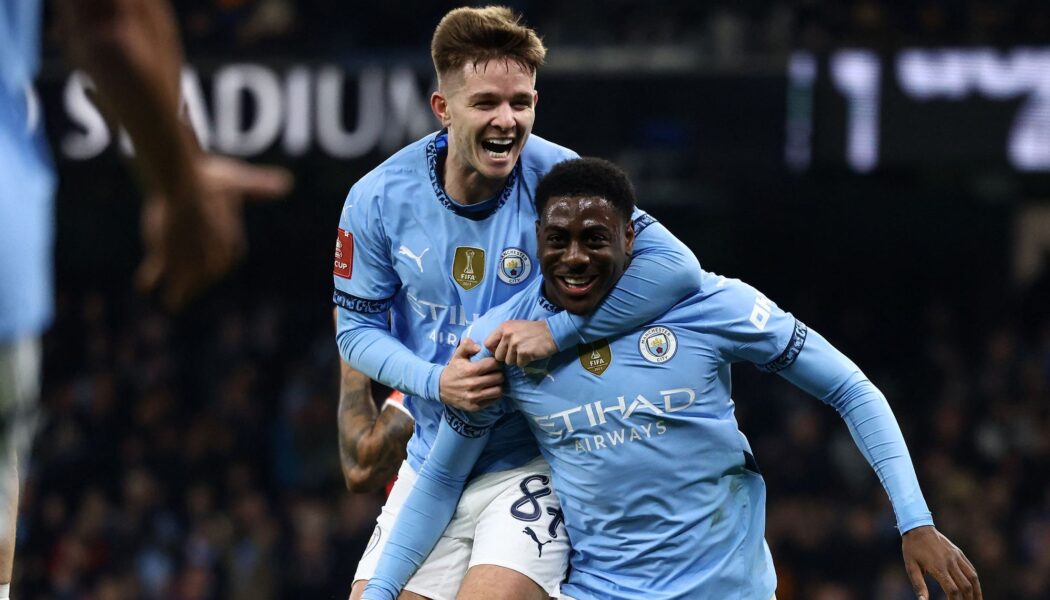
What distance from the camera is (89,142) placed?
10758 mm

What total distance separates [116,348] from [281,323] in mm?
1548

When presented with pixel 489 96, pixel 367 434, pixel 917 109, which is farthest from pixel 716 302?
pixel 917 109

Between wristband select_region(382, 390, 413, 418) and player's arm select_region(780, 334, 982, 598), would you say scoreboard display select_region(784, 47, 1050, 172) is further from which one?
player's arm select_region(780, 334, 982, 598)

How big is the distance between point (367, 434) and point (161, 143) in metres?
3.00

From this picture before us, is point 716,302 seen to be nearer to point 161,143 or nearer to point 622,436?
point 622,436

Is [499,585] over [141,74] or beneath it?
beneath

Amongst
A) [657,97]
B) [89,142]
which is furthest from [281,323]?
[657,97]

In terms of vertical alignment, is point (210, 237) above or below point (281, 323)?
above

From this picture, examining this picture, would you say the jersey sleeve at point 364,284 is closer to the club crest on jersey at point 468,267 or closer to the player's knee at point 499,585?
the club crest on jersey at point 468,267

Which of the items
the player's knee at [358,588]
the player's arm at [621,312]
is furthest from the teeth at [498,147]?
the player's knee at [358,588]

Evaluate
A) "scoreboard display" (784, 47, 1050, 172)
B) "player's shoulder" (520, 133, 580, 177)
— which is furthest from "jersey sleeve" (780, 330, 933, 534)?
"scoreboard display" (784, 47, 1050, 172)

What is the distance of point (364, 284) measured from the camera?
416cm

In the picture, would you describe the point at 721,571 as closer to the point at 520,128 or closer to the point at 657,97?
the point at 520,128

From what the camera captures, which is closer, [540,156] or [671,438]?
[671,438]
